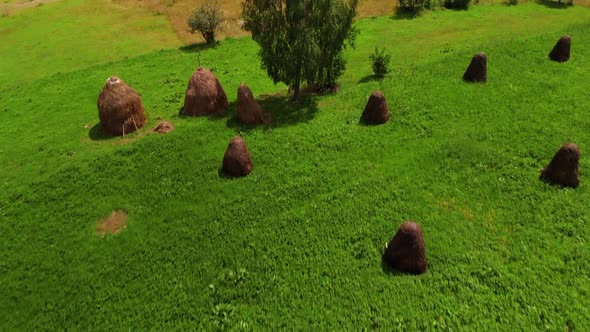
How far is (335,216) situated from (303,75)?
12.6m

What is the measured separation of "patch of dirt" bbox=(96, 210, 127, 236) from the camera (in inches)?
838

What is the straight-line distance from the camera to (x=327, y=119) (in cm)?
2820

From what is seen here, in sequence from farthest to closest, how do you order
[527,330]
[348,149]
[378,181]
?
1. [348,149]
2. [378,181]
3. [527,330]

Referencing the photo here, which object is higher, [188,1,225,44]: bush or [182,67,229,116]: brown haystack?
[188,1,225,44]: bush

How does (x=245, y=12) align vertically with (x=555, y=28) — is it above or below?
above

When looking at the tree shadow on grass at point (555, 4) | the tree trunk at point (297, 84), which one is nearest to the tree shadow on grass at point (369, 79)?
the tree trunk at point (297, 84)

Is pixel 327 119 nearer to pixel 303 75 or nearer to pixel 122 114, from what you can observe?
pixel 303 75

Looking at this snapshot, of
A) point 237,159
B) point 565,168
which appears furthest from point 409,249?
point 237,159

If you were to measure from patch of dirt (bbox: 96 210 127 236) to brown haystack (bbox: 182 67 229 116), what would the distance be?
10.3 metres

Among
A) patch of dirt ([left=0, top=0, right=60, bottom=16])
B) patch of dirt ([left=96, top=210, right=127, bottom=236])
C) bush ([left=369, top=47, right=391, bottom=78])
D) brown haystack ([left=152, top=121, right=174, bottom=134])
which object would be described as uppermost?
patch of dirt ([left=0, top=0, right=60, bottom=16])

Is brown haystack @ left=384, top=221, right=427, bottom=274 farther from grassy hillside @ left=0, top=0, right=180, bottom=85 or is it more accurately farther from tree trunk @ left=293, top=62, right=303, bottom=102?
grassy hillside @ left=0, top=0, right=180, bottom=85

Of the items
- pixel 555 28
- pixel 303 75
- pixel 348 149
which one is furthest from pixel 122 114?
pixel 555 28

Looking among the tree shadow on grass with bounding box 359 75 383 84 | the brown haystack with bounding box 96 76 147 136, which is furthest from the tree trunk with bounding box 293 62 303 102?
the brown haystack with bounding box 96 76 147 136

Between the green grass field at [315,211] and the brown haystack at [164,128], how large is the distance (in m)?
0.63
